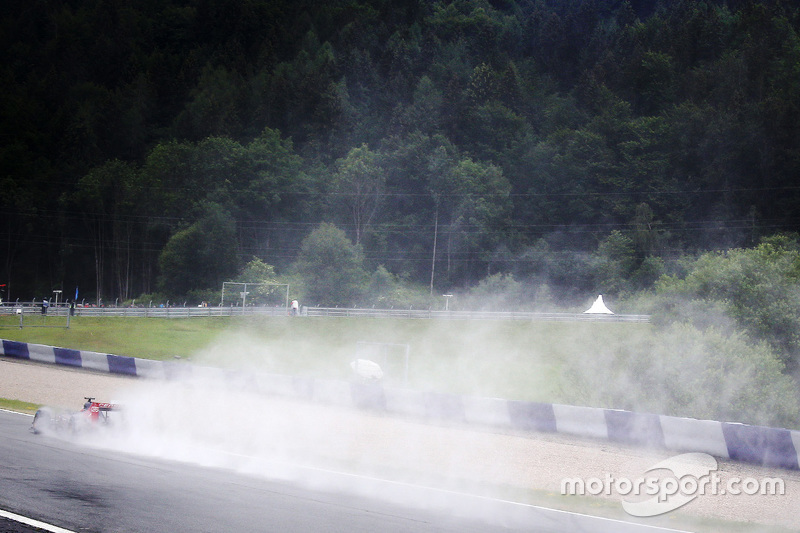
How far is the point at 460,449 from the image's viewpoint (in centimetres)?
1927

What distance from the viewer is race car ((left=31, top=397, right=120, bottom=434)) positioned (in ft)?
58.4

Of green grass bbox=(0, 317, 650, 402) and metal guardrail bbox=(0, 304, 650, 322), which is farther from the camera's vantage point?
metal guardrail bbox=(0, 304, 650, 322)

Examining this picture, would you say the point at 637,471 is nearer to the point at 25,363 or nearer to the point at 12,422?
the point at 12,422

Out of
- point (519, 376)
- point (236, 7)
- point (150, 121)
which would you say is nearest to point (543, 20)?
point (236, 7)

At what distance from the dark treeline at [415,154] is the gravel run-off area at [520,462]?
7192 cm

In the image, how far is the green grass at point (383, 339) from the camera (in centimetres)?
3950

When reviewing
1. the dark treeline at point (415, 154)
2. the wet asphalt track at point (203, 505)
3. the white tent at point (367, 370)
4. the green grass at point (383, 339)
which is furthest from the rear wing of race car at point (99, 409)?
the dark treeline at point (415, 154)

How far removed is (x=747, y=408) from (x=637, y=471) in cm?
1298

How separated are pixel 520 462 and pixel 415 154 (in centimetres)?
9502

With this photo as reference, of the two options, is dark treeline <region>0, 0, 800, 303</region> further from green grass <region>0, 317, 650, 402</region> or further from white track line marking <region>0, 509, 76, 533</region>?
white track line marking <region>0, 509, 76, 533</region>

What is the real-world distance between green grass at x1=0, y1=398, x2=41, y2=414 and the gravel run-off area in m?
0.38

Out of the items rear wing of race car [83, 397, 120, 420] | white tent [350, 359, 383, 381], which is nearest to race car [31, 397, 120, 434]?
rear wing of race car [83, 397, 120, 420]

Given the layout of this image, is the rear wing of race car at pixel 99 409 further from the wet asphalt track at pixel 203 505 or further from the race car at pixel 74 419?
the wet asphalt track at pixel 203 505

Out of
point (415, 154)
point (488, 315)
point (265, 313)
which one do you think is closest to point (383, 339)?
point (488, 315)
